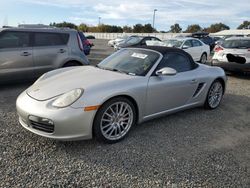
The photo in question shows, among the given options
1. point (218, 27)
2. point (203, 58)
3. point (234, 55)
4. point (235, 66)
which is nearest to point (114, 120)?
point (235, 66)

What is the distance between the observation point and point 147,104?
4008 millimetres

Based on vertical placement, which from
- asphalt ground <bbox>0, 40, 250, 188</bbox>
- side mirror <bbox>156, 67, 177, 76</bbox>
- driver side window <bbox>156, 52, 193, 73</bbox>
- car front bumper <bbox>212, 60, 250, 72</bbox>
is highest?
driver side window <bbox>156, 52, 193, 73</bbox>

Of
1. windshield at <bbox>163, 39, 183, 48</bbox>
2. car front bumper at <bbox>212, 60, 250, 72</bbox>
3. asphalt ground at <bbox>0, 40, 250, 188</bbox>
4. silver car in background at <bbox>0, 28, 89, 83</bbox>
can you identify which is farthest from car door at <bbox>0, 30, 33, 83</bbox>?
windshield at <bbox>163, 39, 183, 48</bbox>

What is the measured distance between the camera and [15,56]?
6312 millimetres

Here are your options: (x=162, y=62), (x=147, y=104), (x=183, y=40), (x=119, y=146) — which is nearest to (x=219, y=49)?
(x=183, y=40)

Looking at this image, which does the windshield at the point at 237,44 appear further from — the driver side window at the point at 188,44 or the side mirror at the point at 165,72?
the side mirror at the point at 165,72

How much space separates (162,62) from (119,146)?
5.39ft

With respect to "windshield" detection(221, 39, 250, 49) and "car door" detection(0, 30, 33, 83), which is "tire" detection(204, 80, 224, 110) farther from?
"car door" detection(0, 30, 33, 83)

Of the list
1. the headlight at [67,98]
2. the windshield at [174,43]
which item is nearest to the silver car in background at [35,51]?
the headlight at [67,98]

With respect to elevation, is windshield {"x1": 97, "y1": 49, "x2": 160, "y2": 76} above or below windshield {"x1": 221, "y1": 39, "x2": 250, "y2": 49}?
below

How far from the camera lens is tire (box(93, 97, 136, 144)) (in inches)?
137

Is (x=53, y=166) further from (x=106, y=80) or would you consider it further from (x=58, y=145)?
(x=106, y=80)

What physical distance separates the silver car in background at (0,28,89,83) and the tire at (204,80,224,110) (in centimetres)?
377

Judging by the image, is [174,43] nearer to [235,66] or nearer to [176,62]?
[235,66]
